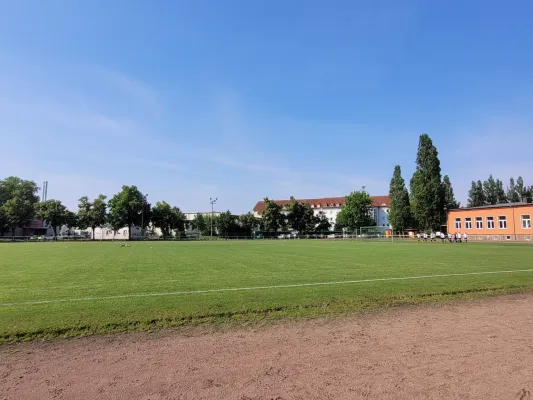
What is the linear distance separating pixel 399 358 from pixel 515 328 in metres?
3.46

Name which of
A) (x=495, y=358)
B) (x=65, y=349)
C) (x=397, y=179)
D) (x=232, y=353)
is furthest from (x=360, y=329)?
(x=397, y=179)

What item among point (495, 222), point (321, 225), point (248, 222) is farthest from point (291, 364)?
point (321, 225)

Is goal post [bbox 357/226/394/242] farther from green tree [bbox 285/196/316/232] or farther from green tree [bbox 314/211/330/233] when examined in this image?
green tree [bbox 314/211/330/233]

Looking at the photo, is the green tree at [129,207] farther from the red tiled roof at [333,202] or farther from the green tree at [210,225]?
the red tiled roof at [333,202]

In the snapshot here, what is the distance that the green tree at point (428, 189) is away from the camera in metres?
72.4

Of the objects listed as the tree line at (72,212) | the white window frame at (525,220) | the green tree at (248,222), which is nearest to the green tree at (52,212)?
the tree line at (72,212)

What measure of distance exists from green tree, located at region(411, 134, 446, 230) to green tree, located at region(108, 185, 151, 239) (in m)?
68.7

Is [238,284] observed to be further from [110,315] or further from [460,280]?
[460,280]

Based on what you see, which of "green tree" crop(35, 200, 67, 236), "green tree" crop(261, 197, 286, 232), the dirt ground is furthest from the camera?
"green tree" crop(261, 197, 286, 232)

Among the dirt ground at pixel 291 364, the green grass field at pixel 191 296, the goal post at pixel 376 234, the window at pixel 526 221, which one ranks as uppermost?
the window at pixel 526 221

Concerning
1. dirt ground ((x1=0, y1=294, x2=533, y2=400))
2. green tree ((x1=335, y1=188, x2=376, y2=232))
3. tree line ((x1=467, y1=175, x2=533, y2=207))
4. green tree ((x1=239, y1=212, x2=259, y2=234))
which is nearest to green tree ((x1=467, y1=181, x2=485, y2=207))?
tree line ((x1=467, y1=175, x2=533, y2=207))

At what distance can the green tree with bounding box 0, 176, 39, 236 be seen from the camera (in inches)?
3423

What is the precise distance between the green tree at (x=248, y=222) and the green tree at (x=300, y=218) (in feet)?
39.2

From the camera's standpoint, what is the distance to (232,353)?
580cm
